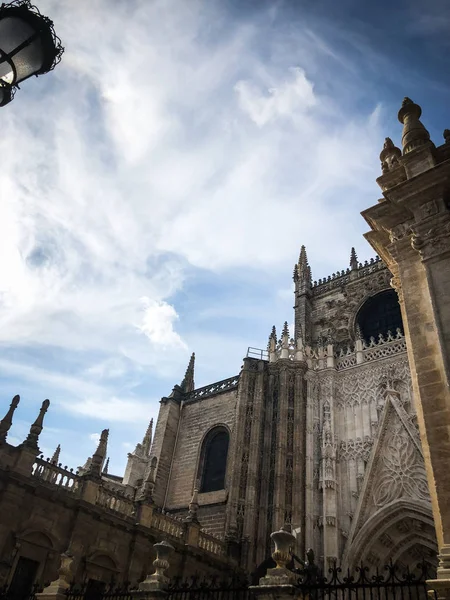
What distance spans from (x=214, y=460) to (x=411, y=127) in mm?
17281

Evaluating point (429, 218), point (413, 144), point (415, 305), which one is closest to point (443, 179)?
point (429, 218)

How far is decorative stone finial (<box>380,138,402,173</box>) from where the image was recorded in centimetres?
880

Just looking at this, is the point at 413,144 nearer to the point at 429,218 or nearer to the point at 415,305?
the point at 429,218

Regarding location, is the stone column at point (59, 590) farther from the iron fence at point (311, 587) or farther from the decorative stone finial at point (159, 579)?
the decorative stone finial at point (159, 579)

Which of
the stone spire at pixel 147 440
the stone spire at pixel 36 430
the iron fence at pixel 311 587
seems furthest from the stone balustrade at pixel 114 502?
the stone spire at pixel 147 440

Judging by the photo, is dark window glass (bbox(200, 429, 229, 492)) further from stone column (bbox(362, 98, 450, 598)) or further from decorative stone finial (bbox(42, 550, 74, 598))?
stone column (bbox(362, 98, 450, 598))

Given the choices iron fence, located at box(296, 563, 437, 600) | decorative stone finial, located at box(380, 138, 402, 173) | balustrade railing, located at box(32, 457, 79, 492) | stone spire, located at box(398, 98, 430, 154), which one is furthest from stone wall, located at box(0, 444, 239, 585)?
stone spire, located at box(398, 98, 430, 154)

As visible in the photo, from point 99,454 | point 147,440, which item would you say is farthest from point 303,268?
point 99,454

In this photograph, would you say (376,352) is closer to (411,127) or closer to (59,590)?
(411,127)

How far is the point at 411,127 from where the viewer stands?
848 centimetres

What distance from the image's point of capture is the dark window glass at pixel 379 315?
78.0ft

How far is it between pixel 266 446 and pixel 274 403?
1.96m

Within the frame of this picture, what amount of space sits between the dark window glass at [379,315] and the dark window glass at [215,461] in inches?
359

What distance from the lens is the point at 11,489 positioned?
37.4 ft
